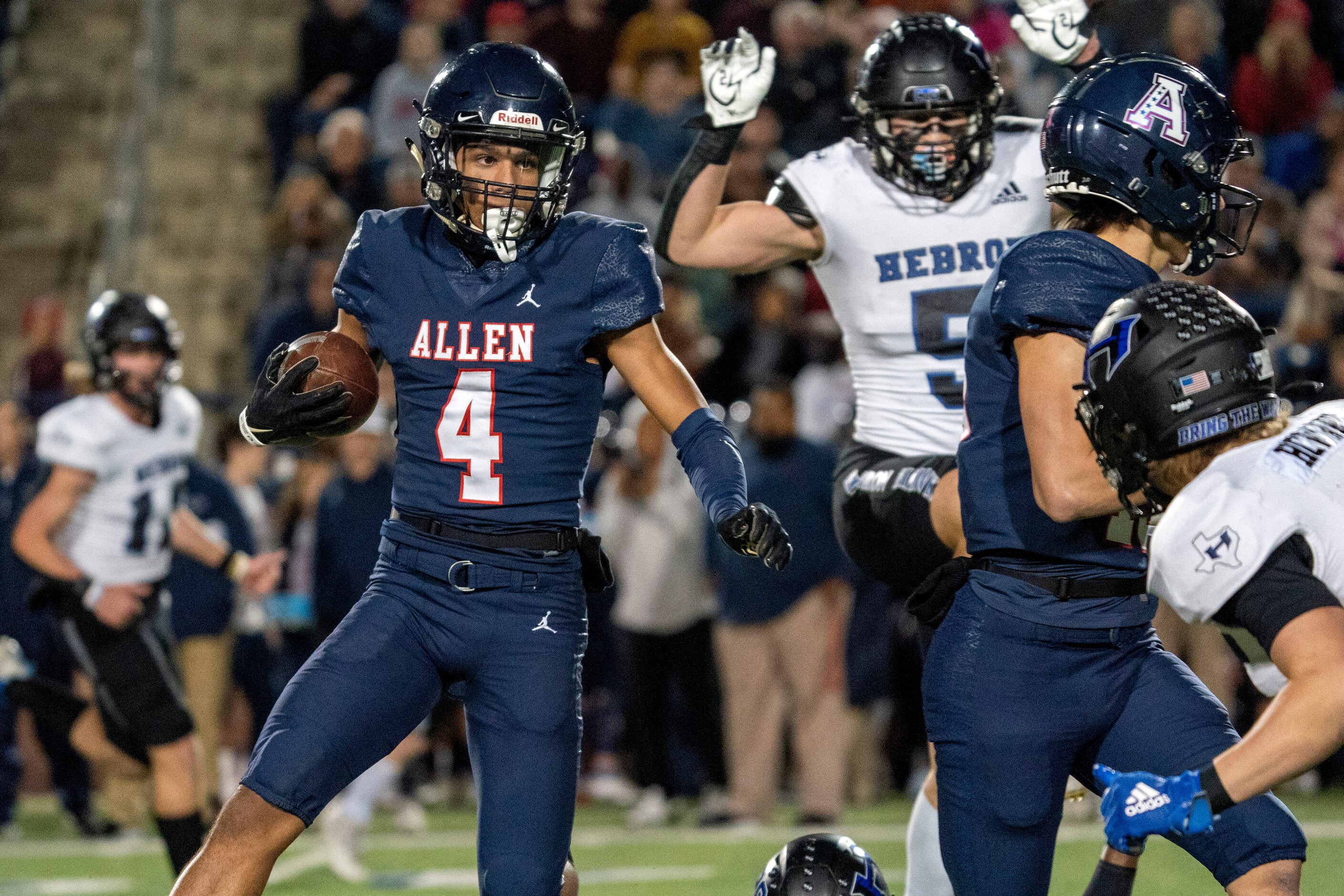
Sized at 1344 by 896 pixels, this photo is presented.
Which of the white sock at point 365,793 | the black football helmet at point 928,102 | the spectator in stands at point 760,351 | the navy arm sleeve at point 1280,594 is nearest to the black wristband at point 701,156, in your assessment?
the black football helmet at point 928,102

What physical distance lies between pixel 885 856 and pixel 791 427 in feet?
7.37

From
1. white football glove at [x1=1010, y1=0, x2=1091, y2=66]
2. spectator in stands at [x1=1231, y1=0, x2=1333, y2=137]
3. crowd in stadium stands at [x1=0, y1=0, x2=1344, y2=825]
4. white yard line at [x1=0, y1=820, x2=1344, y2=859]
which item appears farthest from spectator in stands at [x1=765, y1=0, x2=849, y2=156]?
white football glove at [x1=1010, y1=0, x2=1091, y2=66]

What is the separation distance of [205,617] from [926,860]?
474 centimetres

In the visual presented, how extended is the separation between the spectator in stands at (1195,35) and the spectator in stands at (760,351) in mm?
2497

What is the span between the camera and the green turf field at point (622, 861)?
6.27m

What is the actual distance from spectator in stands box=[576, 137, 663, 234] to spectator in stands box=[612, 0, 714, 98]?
29.2 inches

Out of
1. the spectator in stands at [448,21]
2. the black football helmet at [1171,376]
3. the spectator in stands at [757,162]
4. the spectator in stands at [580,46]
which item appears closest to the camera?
the black football helmet at [1171,376]

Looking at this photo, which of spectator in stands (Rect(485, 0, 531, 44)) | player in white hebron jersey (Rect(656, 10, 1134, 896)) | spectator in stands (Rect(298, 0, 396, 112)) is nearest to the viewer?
player in white hebron jersey (Rect(656, 10, 1134, 896))

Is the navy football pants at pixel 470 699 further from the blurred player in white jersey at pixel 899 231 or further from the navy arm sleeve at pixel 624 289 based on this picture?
the blurred player in white jersey at pixel 899 231

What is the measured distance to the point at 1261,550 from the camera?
8.46 ft

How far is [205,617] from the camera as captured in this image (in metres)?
7.91

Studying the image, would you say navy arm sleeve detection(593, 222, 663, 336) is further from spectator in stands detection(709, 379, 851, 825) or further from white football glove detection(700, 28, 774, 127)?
spectator in stands detection(709, 379, 851, 825)

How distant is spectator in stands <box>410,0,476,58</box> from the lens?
11.1 metres

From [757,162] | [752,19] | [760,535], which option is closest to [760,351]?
[757,162]
